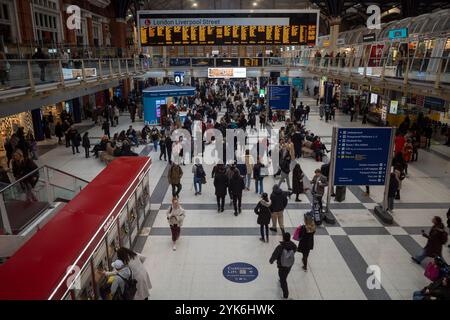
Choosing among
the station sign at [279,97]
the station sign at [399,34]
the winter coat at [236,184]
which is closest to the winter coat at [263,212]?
the winter coat at [236,184]

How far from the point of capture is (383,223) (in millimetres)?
10242

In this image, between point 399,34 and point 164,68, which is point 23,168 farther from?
point 164,68

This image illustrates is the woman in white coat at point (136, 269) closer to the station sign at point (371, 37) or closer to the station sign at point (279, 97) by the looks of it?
the station sign at point (279, 97)

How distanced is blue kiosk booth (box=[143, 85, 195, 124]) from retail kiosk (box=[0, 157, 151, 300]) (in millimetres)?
14785

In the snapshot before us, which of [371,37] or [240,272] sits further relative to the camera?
[371,37]

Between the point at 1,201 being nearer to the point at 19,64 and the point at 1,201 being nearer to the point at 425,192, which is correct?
the point at 19,64

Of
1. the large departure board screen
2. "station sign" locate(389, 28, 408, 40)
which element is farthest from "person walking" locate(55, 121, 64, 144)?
"station sign" locate(389, 28, 408, 40)

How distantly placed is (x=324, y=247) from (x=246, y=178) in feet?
15.2

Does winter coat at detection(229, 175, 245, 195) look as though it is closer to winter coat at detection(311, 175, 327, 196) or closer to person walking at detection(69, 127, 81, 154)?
winter coat at detection(311, 175, 327, 196)

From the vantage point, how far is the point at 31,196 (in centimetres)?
782

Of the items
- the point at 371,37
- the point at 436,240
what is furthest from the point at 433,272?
the point at 371,37

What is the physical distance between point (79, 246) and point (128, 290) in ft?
3.27

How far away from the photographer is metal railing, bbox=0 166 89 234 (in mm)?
6938
